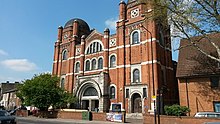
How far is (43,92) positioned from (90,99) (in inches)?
322

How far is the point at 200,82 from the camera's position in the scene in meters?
24.9

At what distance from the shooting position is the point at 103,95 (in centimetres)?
3353

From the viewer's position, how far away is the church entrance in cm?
3588

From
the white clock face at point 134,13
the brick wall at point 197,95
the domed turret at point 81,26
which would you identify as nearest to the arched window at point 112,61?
the white clock face at point 134,13

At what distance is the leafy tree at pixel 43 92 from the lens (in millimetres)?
32594

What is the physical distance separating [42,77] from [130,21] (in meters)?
17.6

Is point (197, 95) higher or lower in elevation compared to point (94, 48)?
lower

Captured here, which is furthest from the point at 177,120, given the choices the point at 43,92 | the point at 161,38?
the point at 43,92

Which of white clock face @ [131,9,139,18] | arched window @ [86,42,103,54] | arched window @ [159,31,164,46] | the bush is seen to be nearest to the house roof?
the bush

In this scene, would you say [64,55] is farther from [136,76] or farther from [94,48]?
[136,76]

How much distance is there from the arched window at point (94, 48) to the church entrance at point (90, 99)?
7.26 metres

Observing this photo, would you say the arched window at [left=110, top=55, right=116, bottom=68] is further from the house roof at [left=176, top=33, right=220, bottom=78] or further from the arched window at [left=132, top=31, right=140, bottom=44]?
the house roof at [left=176, top=33, right=220, bottom=78]

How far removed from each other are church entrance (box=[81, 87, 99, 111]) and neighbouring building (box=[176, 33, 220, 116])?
1546 cm

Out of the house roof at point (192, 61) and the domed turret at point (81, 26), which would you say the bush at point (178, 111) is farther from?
the domed turret at point (81, 26)
